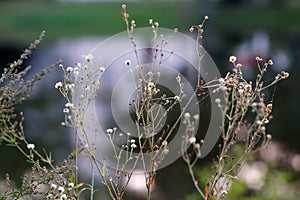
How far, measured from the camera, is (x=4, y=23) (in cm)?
2845

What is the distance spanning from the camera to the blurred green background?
5048 millimetres

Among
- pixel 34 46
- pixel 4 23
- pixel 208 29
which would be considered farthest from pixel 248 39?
pixel 34 46

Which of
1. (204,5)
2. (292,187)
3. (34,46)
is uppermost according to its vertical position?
(204,5)

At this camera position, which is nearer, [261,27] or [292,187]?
[292,187]

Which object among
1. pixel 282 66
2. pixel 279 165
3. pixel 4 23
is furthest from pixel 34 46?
pixel 4 23

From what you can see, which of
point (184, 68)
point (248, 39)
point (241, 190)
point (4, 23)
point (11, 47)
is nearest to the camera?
point (241, 190)

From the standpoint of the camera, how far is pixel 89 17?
3186 centimetres

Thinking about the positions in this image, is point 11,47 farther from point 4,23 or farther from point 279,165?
point 279,165

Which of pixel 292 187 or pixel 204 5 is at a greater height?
pixel 204 5

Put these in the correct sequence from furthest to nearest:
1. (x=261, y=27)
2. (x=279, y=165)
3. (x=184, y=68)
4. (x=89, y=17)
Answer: (x=89, y=17) < (x=261, y=27) < (x=184, y=68) < (x=279, y=165)

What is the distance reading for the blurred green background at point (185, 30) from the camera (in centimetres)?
505

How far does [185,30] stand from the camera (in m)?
21.0

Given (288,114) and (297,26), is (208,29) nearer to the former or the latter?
(297,26)

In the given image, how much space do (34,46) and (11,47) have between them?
19.7 meters
